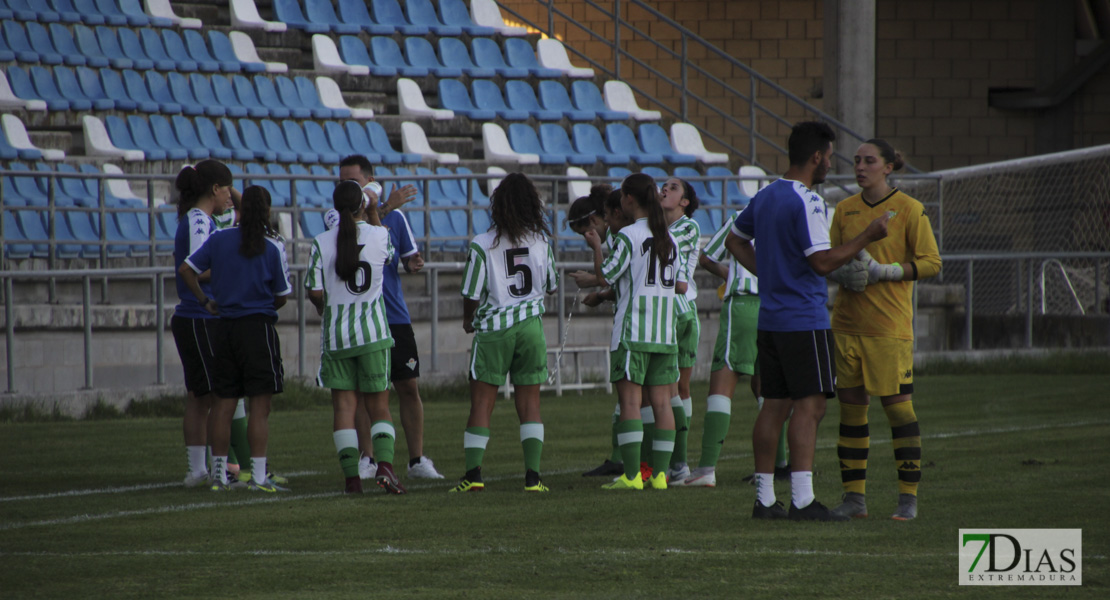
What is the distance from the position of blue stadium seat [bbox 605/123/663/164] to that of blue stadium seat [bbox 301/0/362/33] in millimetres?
4399

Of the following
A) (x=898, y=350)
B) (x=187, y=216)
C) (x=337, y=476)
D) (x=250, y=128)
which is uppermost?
(x=250, y=128)

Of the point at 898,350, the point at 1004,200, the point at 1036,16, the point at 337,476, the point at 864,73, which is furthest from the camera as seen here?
the point at 1036,16

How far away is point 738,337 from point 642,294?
2.21ft

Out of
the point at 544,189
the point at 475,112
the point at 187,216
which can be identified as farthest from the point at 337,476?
the point at 475,112

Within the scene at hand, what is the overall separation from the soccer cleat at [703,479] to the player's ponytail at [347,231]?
7.33 ft

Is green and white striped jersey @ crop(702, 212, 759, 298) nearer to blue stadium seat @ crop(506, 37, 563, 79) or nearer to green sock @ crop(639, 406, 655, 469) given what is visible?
green sock @ crop(639, 406, 655, 469)

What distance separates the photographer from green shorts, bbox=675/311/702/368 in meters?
8.05

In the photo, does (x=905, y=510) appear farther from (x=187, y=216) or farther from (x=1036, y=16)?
(x=1036, y=16)

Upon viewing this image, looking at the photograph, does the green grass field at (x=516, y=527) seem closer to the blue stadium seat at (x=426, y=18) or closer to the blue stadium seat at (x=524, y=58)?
the blue stadium seat at (x=524, y=58)

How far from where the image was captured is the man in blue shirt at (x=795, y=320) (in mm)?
6074

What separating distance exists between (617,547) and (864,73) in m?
17.8

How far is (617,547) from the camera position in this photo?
5.62 metres


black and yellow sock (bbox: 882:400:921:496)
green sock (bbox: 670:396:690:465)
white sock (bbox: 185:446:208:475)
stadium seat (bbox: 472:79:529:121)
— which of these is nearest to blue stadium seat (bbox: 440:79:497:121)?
stadium seat (bbox: 472:79:529:121)

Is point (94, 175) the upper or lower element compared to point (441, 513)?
upper
